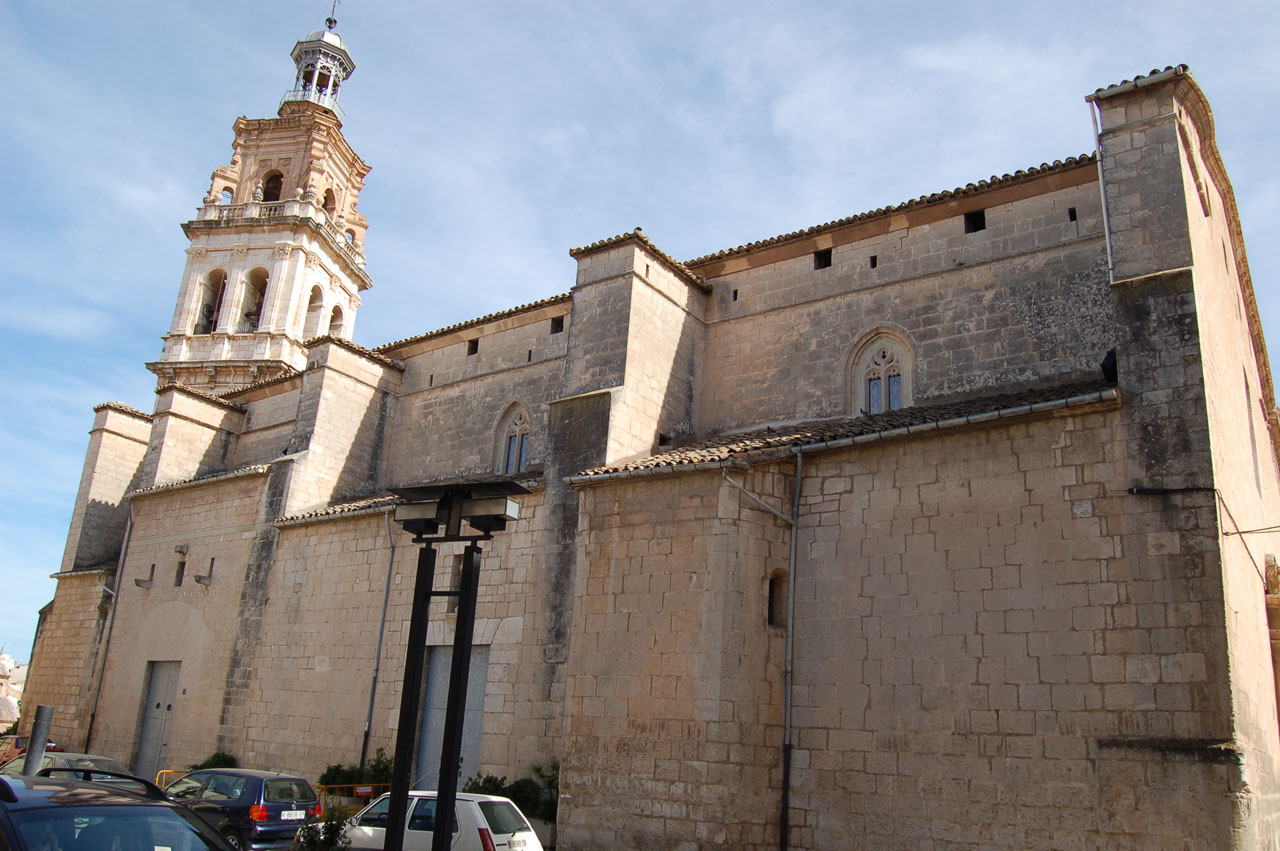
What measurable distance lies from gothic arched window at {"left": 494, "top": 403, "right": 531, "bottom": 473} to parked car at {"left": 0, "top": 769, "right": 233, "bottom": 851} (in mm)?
12342

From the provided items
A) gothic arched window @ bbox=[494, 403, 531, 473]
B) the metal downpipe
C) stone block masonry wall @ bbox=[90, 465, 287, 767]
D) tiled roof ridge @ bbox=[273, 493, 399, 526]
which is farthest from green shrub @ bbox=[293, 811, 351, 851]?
stone block masonry wall @ bbox=[90, 465, 287, 767]

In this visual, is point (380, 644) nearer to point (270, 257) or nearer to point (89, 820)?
point (89, 820)

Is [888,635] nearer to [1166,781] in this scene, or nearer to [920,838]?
[920,838]

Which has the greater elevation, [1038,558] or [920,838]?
[1038,558]

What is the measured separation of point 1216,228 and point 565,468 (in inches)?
353

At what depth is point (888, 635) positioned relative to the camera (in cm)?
1008

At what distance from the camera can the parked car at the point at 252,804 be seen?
10305mm

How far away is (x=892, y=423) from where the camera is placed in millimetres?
10875

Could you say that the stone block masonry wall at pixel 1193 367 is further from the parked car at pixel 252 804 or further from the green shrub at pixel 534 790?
the parked car at pixel 252 804

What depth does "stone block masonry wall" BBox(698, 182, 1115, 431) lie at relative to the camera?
12352 mm

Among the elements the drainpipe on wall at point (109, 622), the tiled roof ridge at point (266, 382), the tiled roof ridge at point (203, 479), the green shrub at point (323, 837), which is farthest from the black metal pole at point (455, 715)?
the drainpipe on wall at point (109, 622)

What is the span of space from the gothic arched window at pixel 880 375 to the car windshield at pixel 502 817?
7421 millimetres

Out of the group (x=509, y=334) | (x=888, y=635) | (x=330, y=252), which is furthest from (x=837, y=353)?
(x=330, y=252)

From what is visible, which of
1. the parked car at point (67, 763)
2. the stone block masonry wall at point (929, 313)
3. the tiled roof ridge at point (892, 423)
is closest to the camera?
the tiled roof ridge at point (892, 423)
